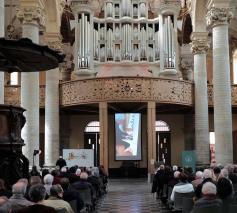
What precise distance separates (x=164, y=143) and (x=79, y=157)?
10899mm

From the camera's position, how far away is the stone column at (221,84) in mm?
18141

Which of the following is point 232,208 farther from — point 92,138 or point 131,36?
point 92,138

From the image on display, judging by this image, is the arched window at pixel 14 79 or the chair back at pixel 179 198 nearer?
the chair back at pixel 179 198

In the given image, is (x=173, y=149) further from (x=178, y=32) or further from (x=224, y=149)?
(x=224, y=149)

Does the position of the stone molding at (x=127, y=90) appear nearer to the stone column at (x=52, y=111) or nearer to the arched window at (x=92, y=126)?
the stone column at (x=52, y=111)

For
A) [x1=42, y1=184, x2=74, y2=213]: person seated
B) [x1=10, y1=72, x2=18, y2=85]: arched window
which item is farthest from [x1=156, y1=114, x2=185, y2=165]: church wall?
[x1=42, y1=184, x2=74, y2=213]: person seated

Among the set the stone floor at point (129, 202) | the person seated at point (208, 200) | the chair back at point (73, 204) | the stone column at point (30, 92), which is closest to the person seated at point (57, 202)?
the chair back at point (73, 204)

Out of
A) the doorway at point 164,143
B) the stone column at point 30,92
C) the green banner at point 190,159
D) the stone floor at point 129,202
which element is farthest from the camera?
the doorway at point 164,143

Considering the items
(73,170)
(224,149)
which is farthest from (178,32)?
(73,170)

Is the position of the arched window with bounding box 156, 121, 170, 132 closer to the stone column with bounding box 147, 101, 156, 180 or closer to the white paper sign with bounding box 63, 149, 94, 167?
the stone column with bounding box 147, 101, 156, 180

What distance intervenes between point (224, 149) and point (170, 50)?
992cm

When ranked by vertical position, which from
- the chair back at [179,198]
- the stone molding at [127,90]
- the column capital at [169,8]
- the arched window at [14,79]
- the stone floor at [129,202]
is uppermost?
the column capital at [169,8]

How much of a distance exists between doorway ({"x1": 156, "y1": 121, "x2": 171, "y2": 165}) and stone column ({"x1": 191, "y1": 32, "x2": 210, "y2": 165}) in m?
6.39

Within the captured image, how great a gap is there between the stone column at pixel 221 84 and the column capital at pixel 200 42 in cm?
594
